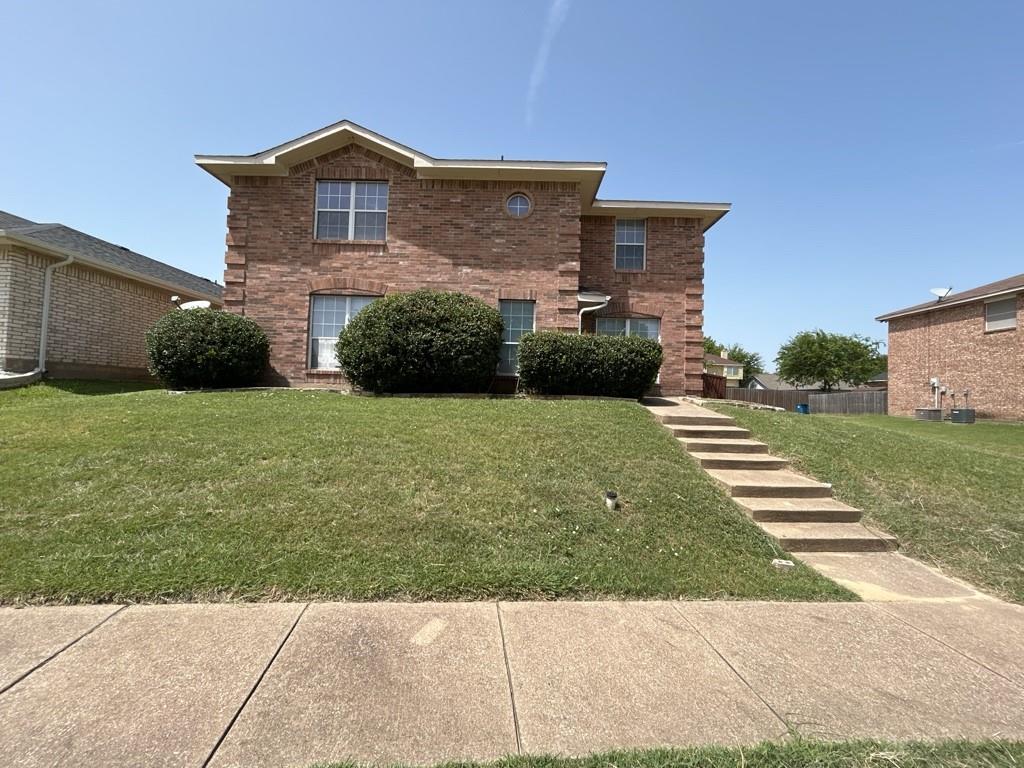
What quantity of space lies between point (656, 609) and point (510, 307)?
31.6 ft

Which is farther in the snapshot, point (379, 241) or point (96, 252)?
point (96, 252)

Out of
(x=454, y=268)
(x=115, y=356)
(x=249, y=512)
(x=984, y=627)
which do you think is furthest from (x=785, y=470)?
(x=115, y=356)

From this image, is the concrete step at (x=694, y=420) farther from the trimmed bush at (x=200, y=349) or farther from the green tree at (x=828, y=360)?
the green tree at (x=828, y=360)

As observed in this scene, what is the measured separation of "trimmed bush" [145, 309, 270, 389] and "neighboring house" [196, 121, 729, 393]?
116 cm

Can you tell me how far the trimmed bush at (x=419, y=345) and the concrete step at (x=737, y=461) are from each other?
197 inches

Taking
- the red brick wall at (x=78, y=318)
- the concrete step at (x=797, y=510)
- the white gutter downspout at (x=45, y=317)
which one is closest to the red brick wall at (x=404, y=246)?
the white gutter downspout at (x=45, y=317)

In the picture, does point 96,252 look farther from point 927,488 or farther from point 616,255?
point 927,488

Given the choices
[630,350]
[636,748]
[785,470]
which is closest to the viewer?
[636,748]

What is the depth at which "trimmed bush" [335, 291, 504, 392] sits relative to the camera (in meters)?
9.98

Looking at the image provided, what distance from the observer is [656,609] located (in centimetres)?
365

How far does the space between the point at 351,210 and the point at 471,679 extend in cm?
1214

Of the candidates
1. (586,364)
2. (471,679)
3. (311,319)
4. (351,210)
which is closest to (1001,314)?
(586,364)

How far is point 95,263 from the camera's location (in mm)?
12969

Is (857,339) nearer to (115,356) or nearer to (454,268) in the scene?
(454,268)
